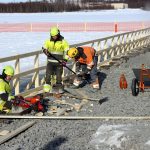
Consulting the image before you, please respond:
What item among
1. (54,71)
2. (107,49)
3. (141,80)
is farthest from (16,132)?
(107,49)

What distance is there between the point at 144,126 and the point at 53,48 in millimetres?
4313

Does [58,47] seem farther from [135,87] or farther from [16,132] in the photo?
[16,132]

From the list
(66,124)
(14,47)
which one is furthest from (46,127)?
(14,47)

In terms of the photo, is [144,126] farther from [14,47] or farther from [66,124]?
[14,47]

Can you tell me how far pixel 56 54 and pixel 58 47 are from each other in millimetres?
228

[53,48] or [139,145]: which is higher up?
[53,48]

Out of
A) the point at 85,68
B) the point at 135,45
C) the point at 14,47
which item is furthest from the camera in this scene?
the point at 14,47

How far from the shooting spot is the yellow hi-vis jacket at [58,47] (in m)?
11.3

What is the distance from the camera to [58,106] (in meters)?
9.73

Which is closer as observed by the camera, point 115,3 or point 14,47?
point 14,47

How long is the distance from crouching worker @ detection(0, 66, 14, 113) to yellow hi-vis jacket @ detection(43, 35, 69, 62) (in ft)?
9.61

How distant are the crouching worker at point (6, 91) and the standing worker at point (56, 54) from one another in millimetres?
2499

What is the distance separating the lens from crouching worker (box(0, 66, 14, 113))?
8.37 metres

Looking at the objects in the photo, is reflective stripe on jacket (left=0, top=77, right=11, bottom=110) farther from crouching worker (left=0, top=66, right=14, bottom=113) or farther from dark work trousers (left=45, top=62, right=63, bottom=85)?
dark work trousers (left=45, top=62, right=63, bottom=85)
